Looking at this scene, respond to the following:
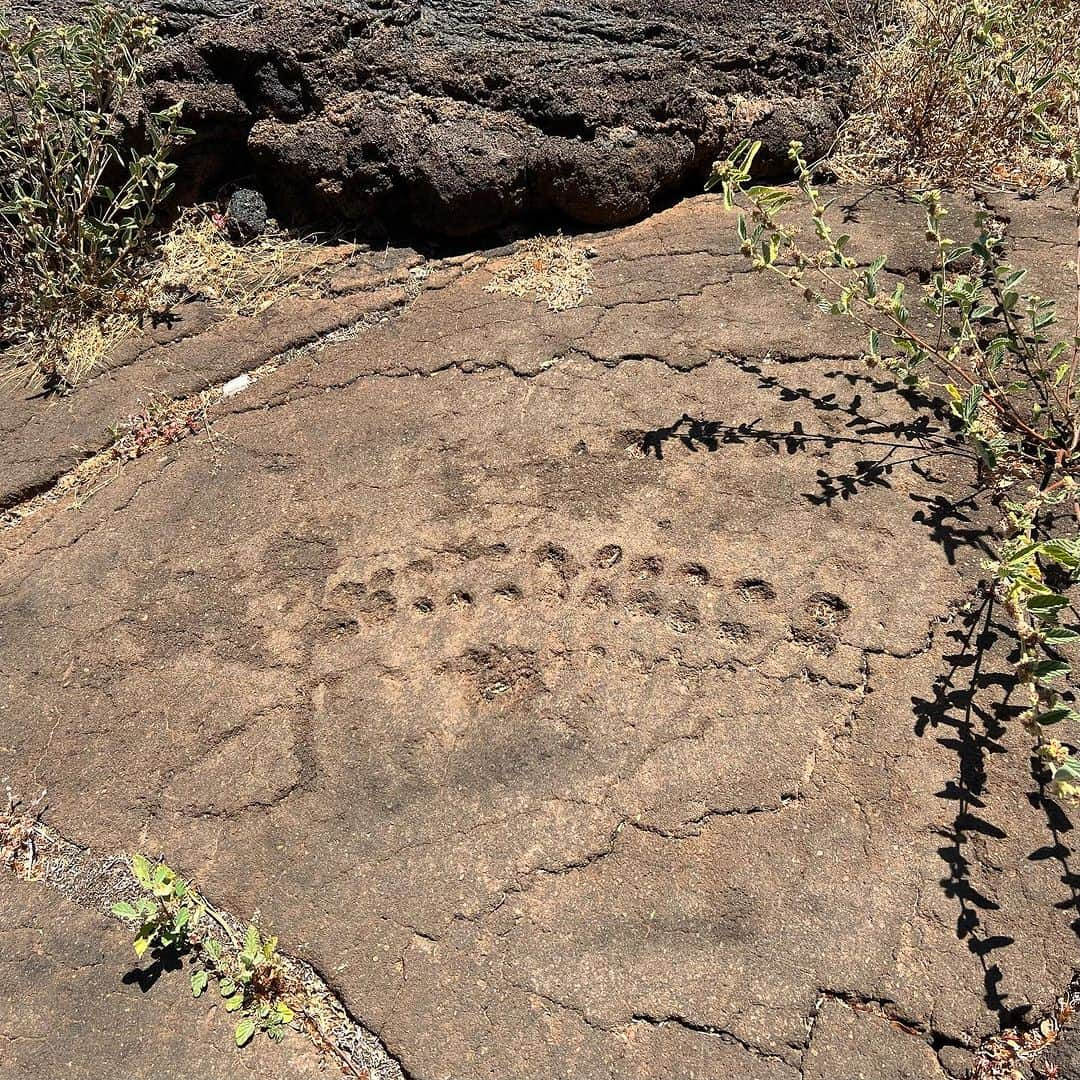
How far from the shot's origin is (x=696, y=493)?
219cm

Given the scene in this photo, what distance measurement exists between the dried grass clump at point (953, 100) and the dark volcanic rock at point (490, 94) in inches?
9.5

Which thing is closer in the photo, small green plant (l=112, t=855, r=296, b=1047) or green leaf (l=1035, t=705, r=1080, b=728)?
green leaf (l=1035, t=705, r=1080, b=728)

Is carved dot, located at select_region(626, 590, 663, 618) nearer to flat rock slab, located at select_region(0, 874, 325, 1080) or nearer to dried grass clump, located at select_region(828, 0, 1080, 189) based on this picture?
flat rock slab, located at select_region(0, 874, 325, 1080)

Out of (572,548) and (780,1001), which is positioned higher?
(572,548)

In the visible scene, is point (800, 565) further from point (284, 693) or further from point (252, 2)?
point (252, 2)

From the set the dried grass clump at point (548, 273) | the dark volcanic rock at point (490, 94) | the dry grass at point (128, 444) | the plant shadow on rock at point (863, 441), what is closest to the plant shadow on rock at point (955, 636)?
the plant shadow on rock at point (863, 441)

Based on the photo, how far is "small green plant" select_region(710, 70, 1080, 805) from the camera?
5.41 feet

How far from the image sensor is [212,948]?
68.1 inches

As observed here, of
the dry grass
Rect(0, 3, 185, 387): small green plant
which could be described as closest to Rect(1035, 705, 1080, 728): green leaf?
the dry grass

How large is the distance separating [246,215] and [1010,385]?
2398mm

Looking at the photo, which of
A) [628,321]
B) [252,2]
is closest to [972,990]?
[628,321]

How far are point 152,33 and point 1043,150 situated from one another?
9.05 ft

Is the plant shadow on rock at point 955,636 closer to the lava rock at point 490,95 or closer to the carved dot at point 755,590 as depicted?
the carved dot at point 755,590

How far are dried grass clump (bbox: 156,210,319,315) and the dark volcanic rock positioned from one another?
234 mm
